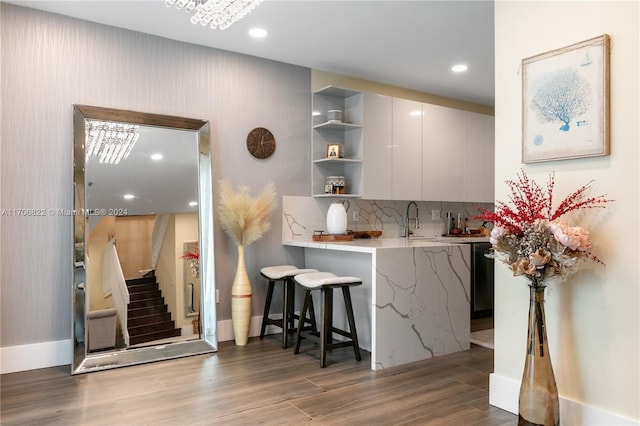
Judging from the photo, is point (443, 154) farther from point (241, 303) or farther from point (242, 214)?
point (241, 303)

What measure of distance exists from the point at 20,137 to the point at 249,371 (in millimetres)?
2265

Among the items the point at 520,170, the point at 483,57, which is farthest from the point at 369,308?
the point at 483,57

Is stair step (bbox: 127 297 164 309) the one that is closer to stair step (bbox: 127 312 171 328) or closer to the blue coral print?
stair step (bbox: 127 312 171 328)

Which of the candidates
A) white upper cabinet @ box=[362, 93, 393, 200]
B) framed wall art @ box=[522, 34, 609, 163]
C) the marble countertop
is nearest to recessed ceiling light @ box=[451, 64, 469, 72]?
white upper cabinet @ box=[362, 93, 393, 200]

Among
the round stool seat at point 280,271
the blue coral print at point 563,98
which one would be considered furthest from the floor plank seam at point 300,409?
the blue coral print at point 563,98

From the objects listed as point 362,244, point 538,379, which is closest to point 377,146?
point 362,244

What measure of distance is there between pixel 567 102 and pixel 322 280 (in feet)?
6.21

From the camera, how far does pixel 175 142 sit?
3.87m

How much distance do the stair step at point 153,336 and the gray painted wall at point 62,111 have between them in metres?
0.44

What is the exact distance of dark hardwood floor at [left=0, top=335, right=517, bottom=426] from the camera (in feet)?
8.21

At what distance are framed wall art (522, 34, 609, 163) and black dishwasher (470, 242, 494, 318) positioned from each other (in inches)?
112

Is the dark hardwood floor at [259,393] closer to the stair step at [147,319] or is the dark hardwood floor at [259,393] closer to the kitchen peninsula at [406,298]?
the kitchen peninsula at [406,298]

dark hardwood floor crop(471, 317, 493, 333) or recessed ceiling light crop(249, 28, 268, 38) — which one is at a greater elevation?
recessed ceiling light crop(249, 28, 268, 38)

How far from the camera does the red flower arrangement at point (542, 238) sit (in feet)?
6.88
